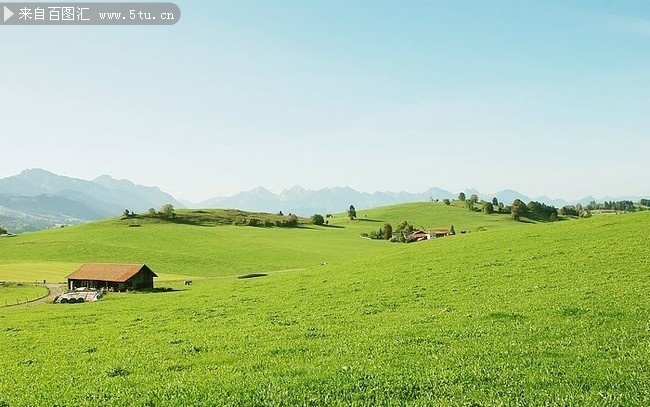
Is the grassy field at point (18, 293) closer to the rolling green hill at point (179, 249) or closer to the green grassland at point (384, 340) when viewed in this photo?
the rolling green hill at point (179, 249)

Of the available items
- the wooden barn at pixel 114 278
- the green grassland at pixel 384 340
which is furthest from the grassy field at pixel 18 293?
the green grassland at pixel 384 340

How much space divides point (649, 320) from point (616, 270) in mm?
14611

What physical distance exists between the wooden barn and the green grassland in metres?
42.4

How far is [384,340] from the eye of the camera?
1931 centimetres

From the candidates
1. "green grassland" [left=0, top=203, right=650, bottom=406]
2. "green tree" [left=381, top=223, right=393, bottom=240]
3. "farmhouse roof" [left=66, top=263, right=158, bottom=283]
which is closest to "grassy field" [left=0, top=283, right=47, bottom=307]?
"farmhouse roof" [left=66, top=263, right=158, bottom=283]

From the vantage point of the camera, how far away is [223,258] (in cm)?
11788

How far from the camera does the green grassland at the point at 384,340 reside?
535 inches

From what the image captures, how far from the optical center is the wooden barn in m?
84.6

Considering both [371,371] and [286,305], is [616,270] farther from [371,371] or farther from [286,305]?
[371,371]

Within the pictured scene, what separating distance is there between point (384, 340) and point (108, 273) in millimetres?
81491

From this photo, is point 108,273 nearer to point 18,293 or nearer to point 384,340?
point 18,293

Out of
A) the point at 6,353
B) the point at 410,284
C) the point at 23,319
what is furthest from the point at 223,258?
the point at 6,353

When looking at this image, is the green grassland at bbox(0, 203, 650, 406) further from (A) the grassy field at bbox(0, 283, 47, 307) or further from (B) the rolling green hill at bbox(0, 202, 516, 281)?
(B) the rolling green hill at bbox(0, 202, 516, 281)

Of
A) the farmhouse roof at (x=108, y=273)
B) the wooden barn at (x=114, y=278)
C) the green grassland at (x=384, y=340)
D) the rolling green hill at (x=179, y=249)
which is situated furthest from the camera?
the rolling green hill at (x=179, y=249)
